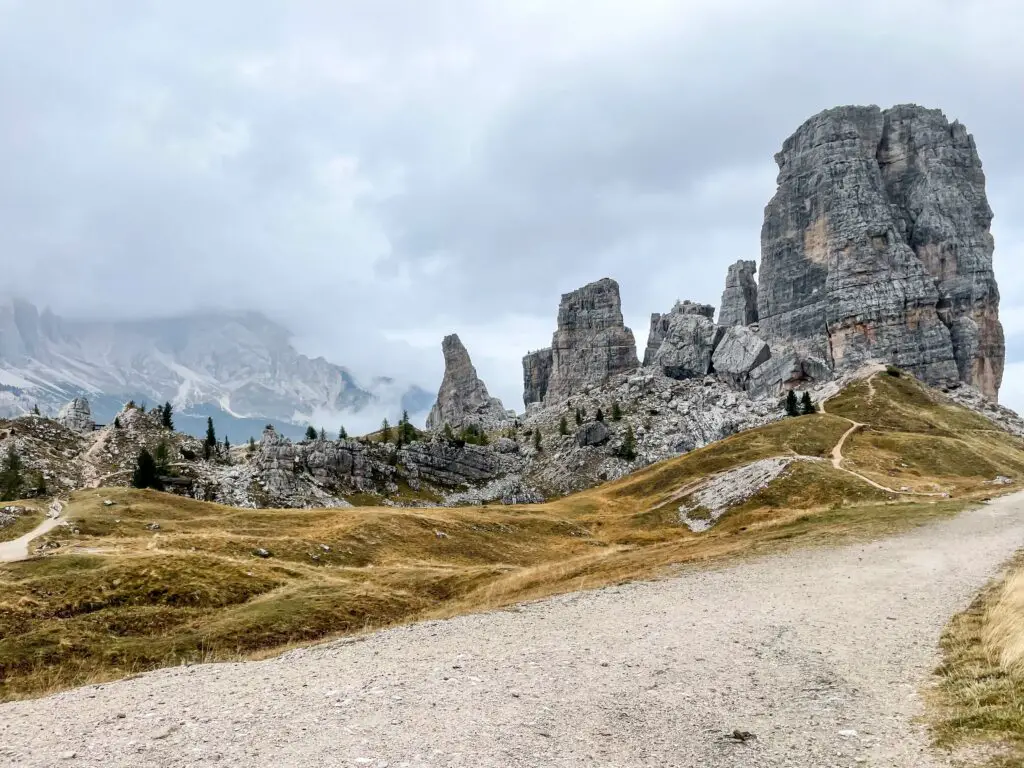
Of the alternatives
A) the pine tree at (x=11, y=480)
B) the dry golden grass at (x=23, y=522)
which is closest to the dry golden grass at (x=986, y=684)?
the dry golden grass at (x=23, y=522)

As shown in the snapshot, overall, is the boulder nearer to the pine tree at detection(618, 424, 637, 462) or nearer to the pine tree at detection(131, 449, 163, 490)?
the pine tree at detection(618, 424, 637, 462)

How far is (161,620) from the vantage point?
30719 millimetres

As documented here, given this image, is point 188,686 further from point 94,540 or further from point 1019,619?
point 94,540

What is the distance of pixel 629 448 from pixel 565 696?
155761mm

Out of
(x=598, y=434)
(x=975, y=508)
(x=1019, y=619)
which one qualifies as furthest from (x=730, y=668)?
(x=598, y=434)

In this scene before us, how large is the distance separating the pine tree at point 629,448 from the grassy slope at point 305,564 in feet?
250

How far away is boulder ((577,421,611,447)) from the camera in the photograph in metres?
177

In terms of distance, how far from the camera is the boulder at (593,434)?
176750 mm

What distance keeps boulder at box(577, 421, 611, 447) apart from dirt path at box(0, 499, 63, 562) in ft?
439

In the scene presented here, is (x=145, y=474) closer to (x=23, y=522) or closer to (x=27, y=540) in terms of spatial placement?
(x=23, y=522)

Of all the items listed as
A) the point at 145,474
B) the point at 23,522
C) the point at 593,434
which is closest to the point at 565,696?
the point at 23,522

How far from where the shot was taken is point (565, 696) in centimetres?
1501

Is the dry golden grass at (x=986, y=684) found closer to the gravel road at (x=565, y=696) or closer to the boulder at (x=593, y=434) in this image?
the gravel road at (x=565, y=696)

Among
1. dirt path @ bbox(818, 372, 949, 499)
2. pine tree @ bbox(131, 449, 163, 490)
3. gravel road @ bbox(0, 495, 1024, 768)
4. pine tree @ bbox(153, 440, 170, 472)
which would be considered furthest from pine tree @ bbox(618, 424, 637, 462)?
gravel road @ bbox(0, 495, 1024, 768)
